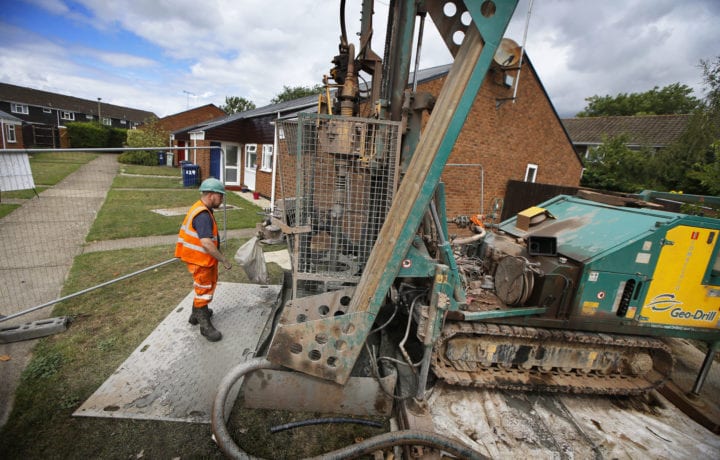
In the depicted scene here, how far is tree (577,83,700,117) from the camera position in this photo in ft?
116

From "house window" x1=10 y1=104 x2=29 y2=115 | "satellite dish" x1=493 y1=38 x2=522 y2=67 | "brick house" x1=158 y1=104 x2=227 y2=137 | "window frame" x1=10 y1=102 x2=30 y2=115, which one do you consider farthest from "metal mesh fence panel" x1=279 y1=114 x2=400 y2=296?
"house window" x1=10 y1=104 x2=29 y2=115

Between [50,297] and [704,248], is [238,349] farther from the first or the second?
[704,248]

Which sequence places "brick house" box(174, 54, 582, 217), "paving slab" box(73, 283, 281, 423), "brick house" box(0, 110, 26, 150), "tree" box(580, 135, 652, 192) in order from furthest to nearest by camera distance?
"brick house" box(0, 110, 26, 150), "tree" box(580, 135, 652, 192), "brick house" box(174, 54, 582, 217), "paving slab" box(73, 283, 281, 423)

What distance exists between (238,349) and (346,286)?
1.51m

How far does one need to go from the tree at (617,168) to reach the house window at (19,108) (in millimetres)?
63217

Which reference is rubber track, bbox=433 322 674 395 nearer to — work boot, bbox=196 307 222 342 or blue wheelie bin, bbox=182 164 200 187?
work boot, bbox=196 307 222 342

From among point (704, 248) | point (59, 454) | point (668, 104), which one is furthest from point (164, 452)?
point (668, 104)

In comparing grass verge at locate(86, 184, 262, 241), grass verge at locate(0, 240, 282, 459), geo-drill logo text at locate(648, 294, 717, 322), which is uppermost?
geo-drill logo text at locate(648, 294, 717, 322)

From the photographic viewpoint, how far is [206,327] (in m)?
3.71

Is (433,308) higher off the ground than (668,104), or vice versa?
(668,104)

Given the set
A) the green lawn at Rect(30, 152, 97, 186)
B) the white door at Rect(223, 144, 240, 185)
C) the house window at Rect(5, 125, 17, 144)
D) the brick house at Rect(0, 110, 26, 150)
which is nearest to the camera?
the green lawn at Rect(30, 152, 97, 186)

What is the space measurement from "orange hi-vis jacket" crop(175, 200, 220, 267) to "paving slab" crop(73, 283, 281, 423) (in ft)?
3.09

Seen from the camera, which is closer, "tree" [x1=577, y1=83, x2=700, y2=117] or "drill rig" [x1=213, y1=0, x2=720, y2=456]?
"drill rig" [x1=213, y1=0, x2=720, y2=456]

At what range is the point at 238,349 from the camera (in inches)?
142
